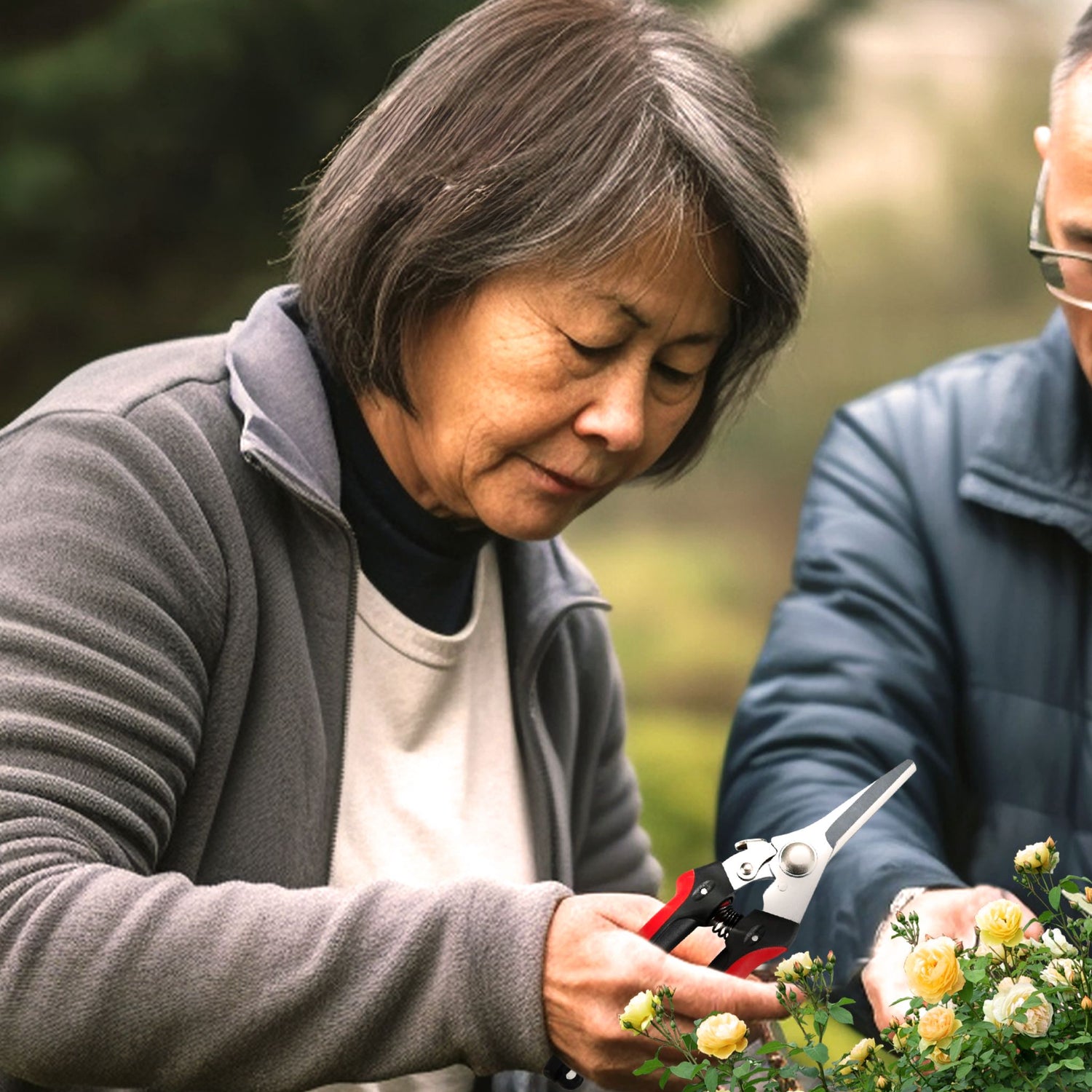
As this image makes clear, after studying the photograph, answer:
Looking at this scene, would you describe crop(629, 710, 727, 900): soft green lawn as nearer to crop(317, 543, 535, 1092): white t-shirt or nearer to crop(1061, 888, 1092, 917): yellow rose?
crop(317, 543, 535, 1092): white t-shirt

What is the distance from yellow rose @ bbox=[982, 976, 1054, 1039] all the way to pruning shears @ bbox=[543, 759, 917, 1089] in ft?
0.88

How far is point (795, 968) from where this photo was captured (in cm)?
154

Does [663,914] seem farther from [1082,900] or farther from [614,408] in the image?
[614,408]

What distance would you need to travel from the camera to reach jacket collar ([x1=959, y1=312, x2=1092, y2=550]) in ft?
8.35

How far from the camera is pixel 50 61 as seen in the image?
444 centimetres

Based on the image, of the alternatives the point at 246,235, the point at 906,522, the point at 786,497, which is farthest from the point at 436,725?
the point at 786,497

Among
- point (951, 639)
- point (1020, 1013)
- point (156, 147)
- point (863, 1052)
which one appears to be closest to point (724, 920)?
point (863, 1052)

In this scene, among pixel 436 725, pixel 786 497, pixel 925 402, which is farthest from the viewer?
pixel 786 497

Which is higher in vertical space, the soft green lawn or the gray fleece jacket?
the gray fleece jacket

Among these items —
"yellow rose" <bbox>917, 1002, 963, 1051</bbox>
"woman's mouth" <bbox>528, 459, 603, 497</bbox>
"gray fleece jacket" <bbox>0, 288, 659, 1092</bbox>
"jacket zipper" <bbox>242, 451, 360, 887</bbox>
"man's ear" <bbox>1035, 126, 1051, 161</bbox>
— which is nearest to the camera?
"yellow rose" <bbox>917, 1002, 963, 1051</bbox>

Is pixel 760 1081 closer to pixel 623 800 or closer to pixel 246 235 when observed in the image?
pixel 623 800

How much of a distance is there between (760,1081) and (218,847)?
0.68 meters

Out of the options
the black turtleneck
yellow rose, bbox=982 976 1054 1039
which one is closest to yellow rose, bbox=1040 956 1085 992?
yellow rose, bbox=982 976 1054 1039

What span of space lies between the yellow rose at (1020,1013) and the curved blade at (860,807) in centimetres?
30
